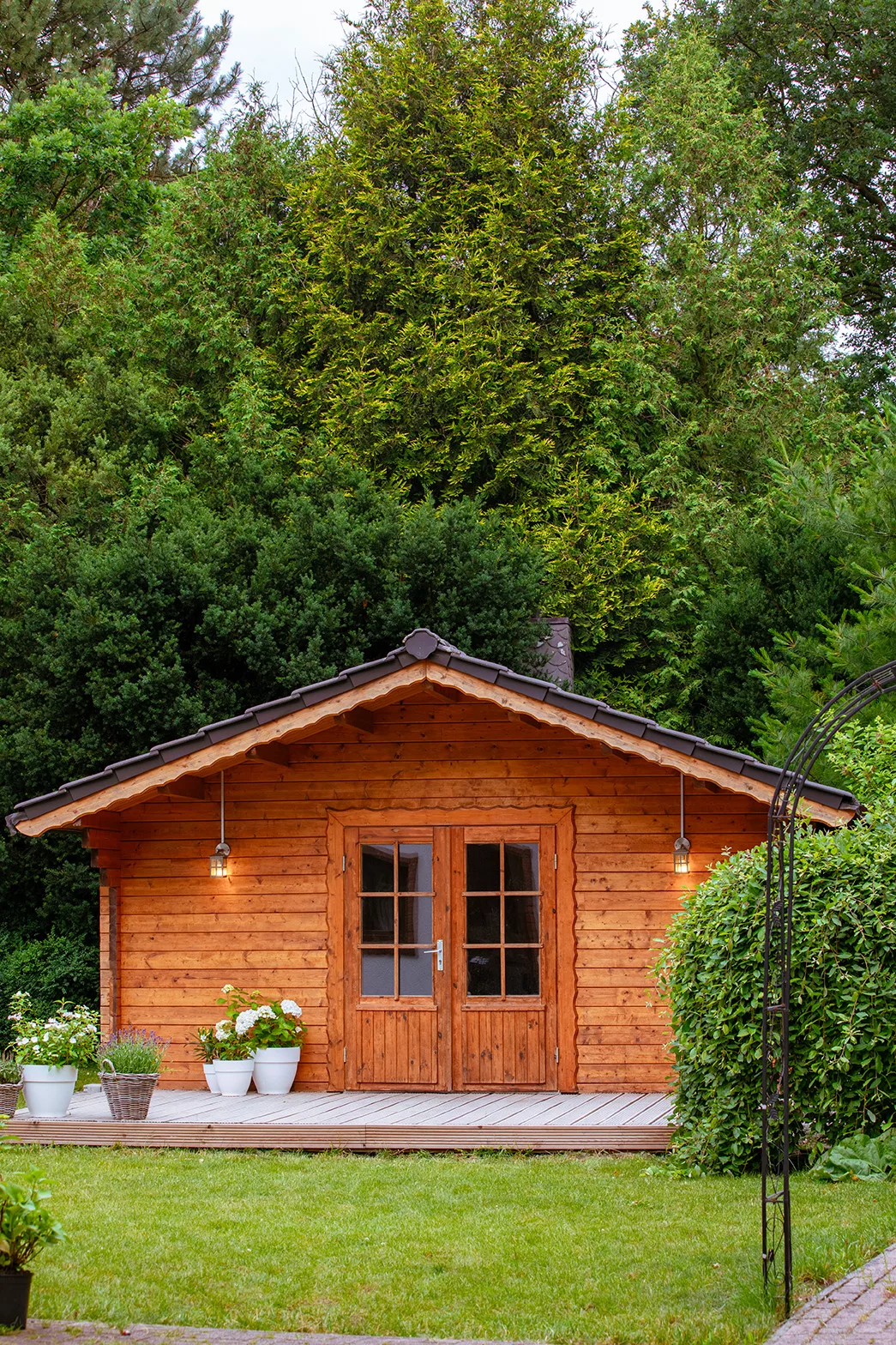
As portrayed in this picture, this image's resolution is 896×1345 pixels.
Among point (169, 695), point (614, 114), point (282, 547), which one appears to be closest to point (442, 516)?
point (282, 547)

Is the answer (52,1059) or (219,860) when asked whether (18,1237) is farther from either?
(219,860)

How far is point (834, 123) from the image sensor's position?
21516mm

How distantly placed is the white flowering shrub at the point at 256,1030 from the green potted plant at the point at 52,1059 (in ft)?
3.47

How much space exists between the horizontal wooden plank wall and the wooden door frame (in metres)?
0.06

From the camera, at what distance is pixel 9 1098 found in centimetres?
912

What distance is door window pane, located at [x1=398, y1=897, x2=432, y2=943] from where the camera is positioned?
10289 mm

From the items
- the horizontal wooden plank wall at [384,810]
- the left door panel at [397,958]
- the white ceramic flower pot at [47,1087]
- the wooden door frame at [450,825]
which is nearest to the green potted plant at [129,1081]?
the white ceramic flower pot at [47,1087]

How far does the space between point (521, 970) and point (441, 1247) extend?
4.37m

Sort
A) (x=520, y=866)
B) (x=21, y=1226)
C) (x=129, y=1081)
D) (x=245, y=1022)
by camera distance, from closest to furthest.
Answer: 1. (x=21, y=1226)
2. (x=129, y=1081)
3. (x=245, y=1022)
4. (x=520, y=866)

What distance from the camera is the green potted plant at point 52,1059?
9023 millimetres

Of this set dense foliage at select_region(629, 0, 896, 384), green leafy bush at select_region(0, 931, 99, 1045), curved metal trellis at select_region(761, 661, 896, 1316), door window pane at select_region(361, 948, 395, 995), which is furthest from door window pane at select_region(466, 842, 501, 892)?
dense foliage at select_region(629, 0, 896, 384)

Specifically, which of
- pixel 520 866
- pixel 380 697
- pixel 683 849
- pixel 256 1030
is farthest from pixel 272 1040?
pixel 683 849

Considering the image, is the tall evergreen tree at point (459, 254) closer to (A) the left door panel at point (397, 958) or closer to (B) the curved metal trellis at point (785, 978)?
(A) the left door panel at point (397, 958)

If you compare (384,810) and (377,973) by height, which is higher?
(384,810)
